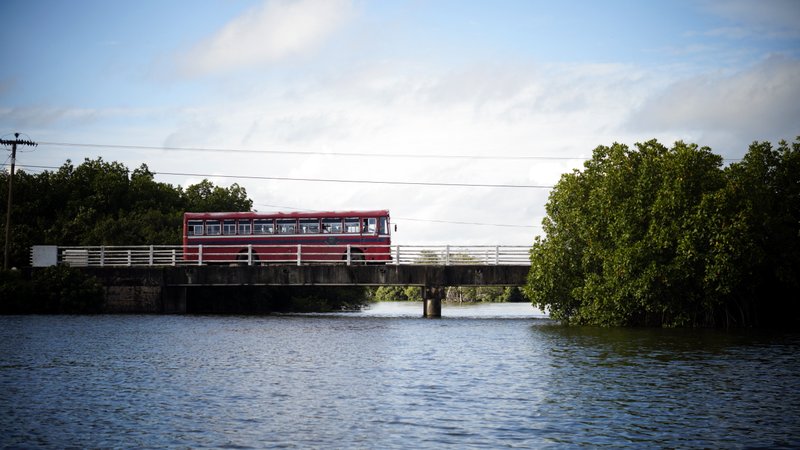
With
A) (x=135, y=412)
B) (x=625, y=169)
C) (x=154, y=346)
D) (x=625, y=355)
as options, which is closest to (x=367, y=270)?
(x=625, y=169)

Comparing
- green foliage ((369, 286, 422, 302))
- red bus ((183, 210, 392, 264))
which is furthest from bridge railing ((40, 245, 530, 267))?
green foliage ((369, 286, 422, 302))

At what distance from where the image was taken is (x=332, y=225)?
49344 mm

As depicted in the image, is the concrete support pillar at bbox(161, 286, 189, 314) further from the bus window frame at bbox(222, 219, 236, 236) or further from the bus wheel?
the bus wheel

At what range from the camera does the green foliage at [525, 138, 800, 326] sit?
36344 mm

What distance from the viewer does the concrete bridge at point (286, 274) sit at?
155ft

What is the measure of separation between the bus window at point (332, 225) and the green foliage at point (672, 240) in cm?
1224

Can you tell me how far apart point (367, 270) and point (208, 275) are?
9245mm

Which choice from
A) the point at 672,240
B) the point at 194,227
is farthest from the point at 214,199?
the point at 672,240

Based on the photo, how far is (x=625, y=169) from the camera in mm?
40250

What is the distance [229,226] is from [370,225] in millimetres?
8420

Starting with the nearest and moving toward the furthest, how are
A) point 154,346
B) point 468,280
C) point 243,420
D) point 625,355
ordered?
1. point 243,420
2. point 625,355
3. point 154,346
4. point 468,280

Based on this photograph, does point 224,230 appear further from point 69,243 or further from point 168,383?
point 168,383

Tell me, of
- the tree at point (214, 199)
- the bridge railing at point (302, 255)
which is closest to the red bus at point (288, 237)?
the bridge railing at point (302, 255)

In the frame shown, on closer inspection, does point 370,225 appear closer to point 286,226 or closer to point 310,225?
point 310,225
